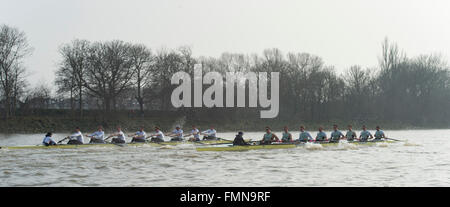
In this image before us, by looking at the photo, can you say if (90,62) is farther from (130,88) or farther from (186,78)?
(186,78)

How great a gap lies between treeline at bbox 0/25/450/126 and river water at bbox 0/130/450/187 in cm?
3353

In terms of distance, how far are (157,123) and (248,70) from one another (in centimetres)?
1766

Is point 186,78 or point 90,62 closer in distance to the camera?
point 90,62

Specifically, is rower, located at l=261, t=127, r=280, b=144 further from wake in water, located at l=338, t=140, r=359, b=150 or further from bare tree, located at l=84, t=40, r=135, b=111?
bare tree, located at l=84, t=40, r=135, b=111

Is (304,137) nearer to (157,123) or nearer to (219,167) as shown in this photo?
(219,167)

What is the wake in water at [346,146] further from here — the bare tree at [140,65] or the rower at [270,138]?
the bare tree at [140,65]

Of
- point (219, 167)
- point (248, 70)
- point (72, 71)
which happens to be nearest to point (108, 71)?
point (72, 71)

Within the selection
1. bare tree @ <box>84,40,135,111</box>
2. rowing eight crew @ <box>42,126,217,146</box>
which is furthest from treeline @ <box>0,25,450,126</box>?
rowing eight crew @ <box>42,126,217,146</box>

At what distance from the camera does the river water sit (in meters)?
16.0

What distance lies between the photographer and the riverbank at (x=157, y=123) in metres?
52.3

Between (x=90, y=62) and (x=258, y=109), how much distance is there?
24170mm

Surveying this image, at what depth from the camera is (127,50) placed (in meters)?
62.3

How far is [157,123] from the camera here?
204ft

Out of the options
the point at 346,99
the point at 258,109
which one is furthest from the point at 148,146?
the point at 346,99
